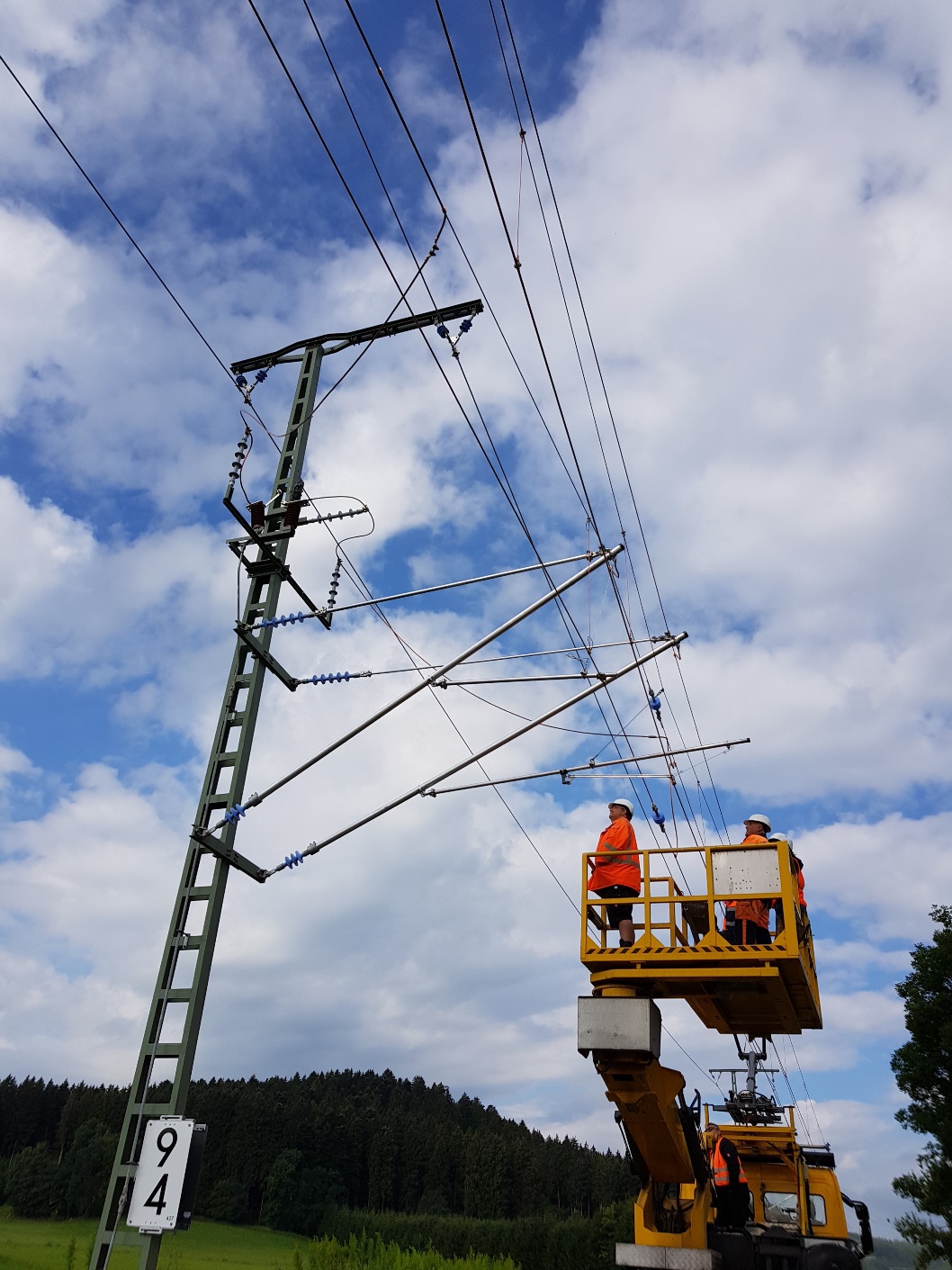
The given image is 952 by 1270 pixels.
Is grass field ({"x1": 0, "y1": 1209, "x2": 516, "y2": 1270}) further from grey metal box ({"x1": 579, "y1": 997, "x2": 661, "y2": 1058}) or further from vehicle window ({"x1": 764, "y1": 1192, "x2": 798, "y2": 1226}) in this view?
grey metal box ({"x1": 579, "y1": 997, "x2": 661, "y2": 1058})

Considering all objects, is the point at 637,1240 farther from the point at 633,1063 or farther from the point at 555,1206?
the point at 555,1206

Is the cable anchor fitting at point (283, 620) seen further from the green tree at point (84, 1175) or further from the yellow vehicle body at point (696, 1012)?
the green tree at point (84, 1175)

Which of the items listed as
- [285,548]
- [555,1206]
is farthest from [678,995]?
[555,1206]

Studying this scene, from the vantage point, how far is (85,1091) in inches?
3703

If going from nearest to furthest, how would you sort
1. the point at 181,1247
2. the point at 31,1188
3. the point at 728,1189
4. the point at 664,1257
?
the point at 664,1257, the point at 728,1189, the point at 181,1247, the point at 31,1188

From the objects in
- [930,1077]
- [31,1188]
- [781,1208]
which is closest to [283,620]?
[781,1208]

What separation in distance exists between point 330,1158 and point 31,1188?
2981 cm

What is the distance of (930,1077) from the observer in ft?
77.7

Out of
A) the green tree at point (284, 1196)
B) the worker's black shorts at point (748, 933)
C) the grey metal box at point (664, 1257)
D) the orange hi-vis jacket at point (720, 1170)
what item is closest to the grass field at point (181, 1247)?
the green tree at point (284, 1196)

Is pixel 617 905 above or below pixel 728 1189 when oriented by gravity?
above

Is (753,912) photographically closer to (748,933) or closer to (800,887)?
(748,933)

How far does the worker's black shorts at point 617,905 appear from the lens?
10.0 metres

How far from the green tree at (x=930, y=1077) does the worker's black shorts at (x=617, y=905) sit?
17.6 m

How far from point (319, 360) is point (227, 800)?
6.55 metres
